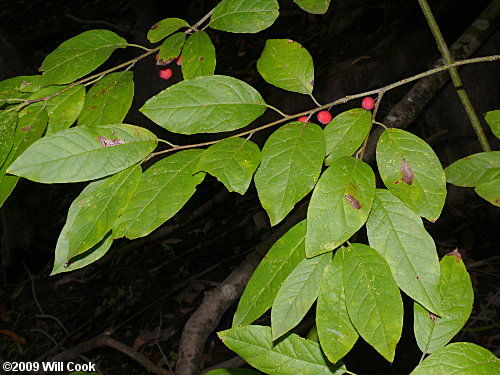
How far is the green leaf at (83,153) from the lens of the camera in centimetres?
78

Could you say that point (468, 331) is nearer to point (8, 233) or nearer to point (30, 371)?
point (30, 371)

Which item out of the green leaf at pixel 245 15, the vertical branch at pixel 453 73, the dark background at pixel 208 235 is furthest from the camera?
the dark background at pixel 208 235

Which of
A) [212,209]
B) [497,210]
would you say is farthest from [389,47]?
[212,209]

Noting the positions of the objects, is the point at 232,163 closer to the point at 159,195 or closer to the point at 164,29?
the point at 159,195

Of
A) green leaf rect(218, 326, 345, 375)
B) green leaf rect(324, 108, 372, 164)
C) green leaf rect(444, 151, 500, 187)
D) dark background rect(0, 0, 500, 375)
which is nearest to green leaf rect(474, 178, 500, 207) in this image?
green leaf rect(444, 151, 500, 187)

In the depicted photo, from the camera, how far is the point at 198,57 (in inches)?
38.6

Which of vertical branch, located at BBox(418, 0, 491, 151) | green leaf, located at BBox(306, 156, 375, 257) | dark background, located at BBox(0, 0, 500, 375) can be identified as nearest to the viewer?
green leaf, located at BBox(306, 156, 375, 257)

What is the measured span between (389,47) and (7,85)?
9.42ft

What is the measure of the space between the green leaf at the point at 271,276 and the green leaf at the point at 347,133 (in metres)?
0.14

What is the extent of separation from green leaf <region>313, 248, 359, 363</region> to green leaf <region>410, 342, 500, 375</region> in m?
0.11

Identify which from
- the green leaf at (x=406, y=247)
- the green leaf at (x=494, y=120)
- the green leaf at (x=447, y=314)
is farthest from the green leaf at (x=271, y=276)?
the green leaf at (x=494, y=120)

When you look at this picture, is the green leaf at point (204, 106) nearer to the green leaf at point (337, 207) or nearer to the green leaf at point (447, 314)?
the green leaf at point (337, 207)

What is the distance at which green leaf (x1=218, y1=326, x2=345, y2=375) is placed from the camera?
33.7 inches

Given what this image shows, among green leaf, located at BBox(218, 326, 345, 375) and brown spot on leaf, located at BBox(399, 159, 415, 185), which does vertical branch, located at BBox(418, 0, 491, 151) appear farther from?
green leaf, located at BBox(218, 326, 345, 375)
